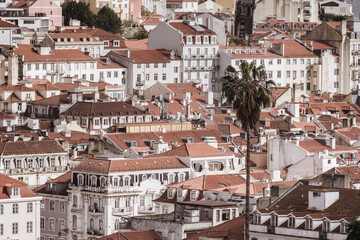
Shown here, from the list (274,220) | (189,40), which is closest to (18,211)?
(274,220)

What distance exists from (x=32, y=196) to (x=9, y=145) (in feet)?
55.2

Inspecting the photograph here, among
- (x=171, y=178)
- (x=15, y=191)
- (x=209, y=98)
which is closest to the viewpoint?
(x=15, y=191)

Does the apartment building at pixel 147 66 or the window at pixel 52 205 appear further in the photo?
the apartment building at pixel 147 66

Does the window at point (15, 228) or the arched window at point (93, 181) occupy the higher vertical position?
the arched window at point (93, 181)

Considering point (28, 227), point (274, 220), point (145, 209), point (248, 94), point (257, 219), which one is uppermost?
point (248, 94)

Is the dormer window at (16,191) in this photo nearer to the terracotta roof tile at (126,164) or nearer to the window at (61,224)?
the window at (61,224)

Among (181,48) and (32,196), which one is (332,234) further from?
(181,48)

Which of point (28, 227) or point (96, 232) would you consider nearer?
point (28, 227)

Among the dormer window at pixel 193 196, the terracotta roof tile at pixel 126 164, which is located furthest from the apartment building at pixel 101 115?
the dormer window at pixel 193 196

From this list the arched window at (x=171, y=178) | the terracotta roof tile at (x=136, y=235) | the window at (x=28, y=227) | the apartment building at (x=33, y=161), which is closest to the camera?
the terracotta roof tile at (x=136, y=235)

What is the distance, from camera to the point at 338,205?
276 ft

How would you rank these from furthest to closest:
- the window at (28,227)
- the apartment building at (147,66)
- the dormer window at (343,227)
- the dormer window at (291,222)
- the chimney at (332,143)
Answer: the apartment building at (147,66)
the chimney at (332,143)
the window at (28,227)
the dormer window at (291,222)
the dormer window at (343,227)

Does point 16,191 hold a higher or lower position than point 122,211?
higher

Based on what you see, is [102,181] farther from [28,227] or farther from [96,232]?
[28,227]
